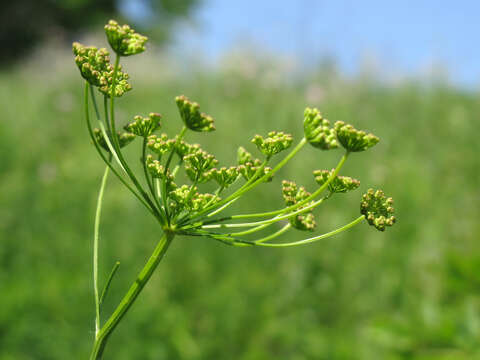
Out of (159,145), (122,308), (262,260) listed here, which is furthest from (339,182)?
(262,260)

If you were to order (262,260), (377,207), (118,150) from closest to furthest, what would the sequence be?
(118,150), (377,207), (262,260)

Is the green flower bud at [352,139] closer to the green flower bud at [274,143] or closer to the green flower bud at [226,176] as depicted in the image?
the green flower bud at [274,143]

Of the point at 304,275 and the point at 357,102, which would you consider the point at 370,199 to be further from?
the point at 357,102

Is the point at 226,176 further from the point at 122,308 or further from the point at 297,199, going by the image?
the point at 122,308

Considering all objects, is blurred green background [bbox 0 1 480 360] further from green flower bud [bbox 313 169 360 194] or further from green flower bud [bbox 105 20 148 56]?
green flower bud [bbox 105 20 148 56]

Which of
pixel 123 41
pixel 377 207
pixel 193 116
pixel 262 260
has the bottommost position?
pixel 262 260

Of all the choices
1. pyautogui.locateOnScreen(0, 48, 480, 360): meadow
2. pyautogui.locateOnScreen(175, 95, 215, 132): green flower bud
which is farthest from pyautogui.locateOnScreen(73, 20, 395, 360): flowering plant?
pyautogui.locateOnScreen(0, 48, 480, 360): meadow

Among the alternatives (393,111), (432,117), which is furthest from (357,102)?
(432,117)
